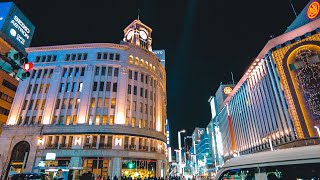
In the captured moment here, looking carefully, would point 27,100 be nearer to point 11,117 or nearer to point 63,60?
point 11,117

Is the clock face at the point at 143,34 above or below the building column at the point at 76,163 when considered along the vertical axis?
above

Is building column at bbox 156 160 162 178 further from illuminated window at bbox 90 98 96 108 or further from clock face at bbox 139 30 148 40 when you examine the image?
clock face at bbox 139 30 148 40

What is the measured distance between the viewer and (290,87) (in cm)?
3127

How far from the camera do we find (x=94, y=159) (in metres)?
31.5

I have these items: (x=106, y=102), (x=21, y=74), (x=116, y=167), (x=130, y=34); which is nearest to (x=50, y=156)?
(x=116, y=167)

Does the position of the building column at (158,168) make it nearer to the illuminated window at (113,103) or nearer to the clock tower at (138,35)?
the illuminated window at (113,103)

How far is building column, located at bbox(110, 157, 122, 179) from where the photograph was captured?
3064cm

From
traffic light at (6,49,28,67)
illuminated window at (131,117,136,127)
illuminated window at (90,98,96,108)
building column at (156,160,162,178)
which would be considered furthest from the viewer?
illuminated window at (131,117,136,127)

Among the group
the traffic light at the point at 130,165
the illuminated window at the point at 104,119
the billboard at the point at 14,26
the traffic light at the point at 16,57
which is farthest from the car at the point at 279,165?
the billboard at the point at 14,26

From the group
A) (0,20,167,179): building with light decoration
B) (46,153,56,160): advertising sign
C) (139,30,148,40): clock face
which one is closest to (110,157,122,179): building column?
(0,20,167,179): building with light decoration

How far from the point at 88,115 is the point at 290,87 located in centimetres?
3532

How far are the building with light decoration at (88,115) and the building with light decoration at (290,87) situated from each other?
22556 millimetres

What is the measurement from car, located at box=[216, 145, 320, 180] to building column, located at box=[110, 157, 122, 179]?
29.4 m

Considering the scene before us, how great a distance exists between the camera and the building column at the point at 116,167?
101 ft
